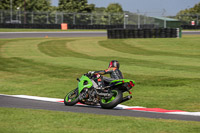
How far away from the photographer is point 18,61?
23672mm

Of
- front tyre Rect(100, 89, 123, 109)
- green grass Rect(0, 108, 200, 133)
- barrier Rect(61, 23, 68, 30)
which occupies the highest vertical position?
barrier Rect(61, 23, 68, 30)

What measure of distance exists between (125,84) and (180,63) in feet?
44.8

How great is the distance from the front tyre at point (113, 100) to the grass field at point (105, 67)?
1.17 metres

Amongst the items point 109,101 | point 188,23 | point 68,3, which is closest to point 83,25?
point 188,23

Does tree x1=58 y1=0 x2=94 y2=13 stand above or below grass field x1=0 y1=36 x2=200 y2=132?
above

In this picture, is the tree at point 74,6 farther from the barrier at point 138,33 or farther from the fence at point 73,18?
→ the barrier at point 138,33

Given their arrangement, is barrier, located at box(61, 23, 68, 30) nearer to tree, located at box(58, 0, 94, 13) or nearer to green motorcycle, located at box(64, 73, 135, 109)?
tree, located at box(58, 0, 94, 13)

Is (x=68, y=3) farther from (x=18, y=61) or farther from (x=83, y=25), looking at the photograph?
(x=18, y=61)

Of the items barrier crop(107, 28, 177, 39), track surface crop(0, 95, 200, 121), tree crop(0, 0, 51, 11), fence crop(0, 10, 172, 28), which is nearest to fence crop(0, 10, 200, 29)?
fence crop(0, 10, 172, 28)

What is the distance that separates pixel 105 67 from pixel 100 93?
10.6 meters

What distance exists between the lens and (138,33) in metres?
40.7

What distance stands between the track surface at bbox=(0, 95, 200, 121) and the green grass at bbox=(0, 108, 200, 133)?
671 mm

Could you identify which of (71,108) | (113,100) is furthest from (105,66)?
(113,100)

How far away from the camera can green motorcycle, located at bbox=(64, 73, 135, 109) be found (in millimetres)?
9664
